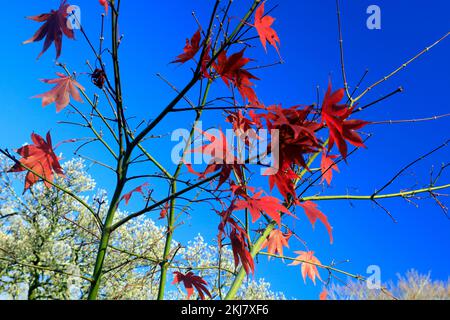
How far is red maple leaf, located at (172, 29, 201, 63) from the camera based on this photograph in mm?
1317

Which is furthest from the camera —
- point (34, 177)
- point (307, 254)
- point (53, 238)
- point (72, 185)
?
point (72, 185)

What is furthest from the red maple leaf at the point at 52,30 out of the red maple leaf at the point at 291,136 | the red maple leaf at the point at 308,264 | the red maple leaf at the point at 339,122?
the red maple leaf at the point at 308,264

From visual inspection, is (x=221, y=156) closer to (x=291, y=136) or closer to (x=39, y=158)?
(x=291, y=136)

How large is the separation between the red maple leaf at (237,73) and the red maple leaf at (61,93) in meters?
0.45

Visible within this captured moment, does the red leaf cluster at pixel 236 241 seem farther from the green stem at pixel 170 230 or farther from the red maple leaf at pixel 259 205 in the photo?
the green stem at pixel 170 230

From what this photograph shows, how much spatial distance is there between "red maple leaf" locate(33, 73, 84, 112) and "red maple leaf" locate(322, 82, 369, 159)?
73 cm

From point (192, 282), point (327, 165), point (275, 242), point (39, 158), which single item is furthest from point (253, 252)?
point (39, 158)

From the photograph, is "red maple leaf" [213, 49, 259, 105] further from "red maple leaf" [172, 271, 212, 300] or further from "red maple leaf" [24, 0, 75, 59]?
"red maple leaf" [172, 271, 212, 300]

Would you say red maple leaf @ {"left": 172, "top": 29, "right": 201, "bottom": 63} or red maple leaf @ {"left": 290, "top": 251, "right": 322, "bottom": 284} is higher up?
red maple leaf @ {"left": 172, "top": 29, "right": 201, "bottom": 63}

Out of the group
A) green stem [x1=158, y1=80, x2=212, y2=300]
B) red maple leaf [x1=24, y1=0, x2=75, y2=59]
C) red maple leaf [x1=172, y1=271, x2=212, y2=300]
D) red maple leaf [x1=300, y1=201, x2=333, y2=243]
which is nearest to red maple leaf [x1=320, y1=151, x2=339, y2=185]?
red maple leaf [x1=300, y1=201, x2=333, y2=243]

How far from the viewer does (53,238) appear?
11133 mm
